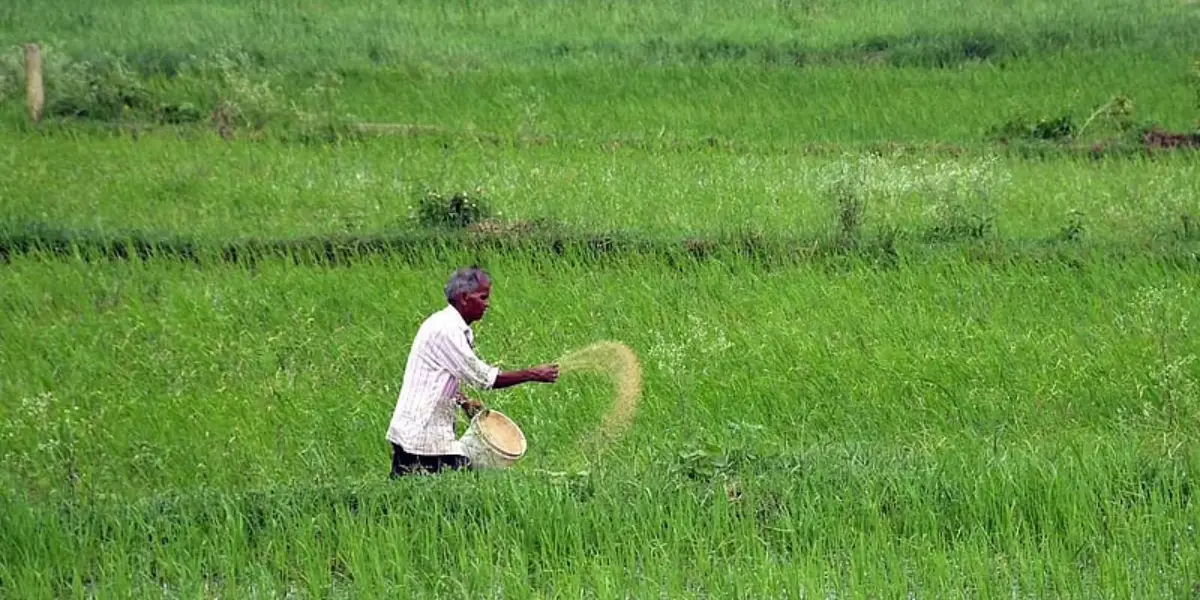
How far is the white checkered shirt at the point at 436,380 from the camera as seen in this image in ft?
20.1

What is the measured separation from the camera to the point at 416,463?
6.29 meters

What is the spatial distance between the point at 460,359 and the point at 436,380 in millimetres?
128

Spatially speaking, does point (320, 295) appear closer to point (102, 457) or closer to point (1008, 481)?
point (102, 457)

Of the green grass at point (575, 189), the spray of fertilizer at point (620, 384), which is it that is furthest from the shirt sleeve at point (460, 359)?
the green grass at point (575, 189)

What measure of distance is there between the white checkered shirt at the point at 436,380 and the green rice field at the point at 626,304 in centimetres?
20

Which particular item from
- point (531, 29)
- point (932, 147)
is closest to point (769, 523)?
point (932, 147)

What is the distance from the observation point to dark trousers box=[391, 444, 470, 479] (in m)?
6.29

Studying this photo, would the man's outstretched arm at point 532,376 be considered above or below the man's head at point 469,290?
below

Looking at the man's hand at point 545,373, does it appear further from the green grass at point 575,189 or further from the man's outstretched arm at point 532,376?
the green grass at point 575,189

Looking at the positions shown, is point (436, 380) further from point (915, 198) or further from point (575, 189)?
point (915, 198)

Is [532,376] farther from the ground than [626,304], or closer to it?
farther from the ground

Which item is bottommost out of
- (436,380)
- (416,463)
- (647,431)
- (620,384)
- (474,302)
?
(647,431)

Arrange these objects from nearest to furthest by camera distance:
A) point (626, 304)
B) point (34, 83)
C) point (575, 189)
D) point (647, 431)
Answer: point (647, 431), point (626, 304), point (575, 189), point (34, 83)

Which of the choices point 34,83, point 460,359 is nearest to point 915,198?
point 460,359
